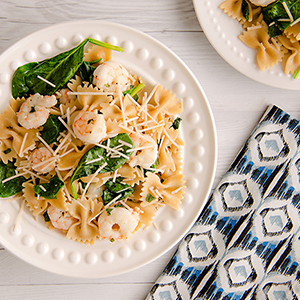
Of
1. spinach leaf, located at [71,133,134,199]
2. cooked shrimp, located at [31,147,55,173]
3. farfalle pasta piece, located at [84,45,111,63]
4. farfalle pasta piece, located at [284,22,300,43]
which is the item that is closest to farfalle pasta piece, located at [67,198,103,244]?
spinach leaf, located at [71,133,134,199]

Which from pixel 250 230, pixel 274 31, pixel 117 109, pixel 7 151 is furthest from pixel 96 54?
pixel 250 230

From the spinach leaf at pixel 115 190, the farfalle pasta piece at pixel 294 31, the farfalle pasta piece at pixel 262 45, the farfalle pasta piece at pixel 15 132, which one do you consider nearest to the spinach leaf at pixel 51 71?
the farfalle pasta piece at pixel 15 132

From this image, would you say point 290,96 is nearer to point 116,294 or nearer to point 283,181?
point 283,181

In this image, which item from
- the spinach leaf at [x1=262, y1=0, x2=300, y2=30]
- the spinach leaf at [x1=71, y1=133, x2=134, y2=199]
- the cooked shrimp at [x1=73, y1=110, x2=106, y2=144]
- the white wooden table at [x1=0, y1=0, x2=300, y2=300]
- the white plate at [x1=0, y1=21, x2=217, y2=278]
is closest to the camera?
the cooked shrimp at [x1=73, y1=110, x2=106, y2=144]

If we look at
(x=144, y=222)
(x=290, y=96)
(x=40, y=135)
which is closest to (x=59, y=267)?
(x=144, y=222)

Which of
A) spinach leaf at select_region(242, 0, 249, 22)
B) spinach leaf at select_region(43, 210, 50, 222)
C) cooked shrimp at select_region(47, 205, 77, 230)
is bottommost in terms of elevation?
spinach leaf at select_region(43, 210, 50, 222)

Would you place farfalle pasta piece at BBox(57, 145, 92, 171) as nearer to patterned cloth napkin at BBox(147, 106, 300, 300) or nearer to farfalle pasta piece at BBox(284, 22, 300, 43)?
patterned cloth napkin at BBox(147, 106, 300, 300)

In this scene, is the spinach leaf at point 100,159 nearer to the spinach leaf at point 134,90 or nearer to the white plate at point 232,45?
the spinach leaf at point 134,90

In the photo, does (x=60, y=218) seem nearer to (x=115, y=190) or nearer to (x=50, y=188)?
(x=50, y=188)
